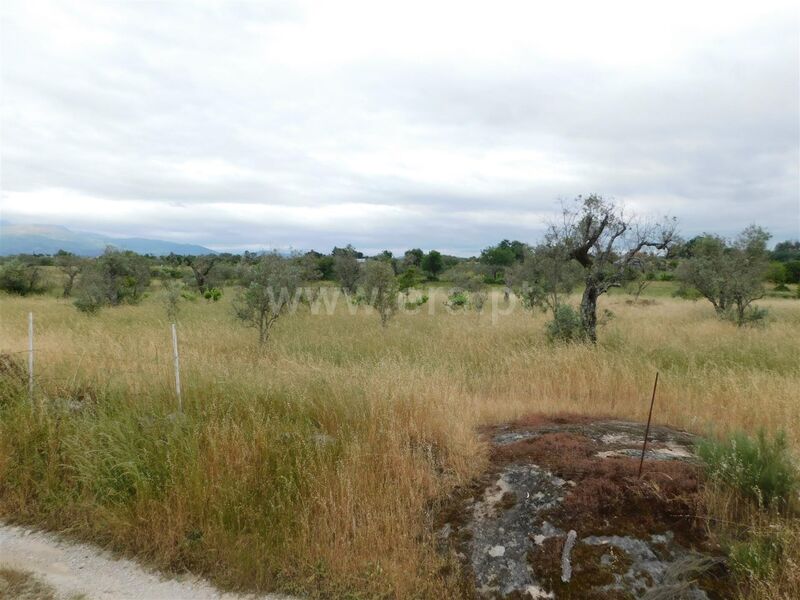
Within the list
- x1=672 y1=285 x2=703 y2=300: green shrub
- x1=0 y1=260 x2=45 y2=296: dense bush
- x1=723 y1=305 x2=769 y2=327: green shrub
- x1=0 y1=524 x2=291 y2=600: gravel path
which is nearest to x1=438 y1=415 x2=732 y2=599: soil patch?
x1=0 y1=524 x2=291 y2=600: gravel path

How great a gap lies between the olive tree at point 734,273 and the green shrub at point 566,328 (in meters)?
6.03

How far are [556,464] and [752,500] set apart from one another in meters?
1.22

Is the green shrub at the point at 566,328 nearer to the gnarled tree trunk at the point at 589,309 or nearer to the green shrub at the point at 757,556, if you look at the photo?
the gnarled tree trunk at the point at 589,309

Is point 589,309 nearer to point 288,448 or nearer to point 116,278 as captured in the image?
point 288,448

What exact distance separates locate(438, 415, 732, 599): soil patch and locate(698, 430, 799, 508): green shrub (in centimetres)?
18

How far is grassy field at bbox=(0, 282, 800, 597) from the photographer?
10.3 ft

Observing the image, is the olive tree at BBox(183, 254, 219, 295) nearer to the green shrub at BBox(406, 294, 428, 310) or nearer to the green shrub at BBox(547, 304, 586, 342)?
the green shrub at BBox(406, 294, 428, 310)

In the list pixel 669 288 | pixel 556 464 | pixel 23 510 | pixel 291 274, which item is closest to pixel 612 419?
pixel 556 464

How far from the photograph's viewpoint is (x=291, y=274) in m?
11.5

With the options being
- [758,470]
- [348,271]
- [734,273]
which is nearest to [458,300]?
[348,271]

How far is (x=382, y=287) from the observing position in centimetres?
1480

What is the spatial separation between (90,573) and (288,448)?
148cm

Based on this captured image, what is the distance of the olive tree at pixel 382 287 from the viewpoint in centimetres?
1459

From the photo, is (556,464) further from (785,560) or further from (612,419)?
(612,419)
